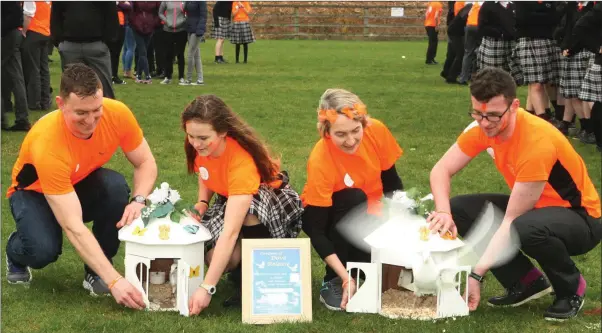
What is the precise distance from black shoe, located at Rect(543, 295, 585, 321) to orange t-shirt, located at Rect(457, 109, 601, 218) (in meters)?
0.43

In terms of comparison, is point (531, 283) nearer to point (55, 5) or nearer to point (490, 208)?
point (490, 208)

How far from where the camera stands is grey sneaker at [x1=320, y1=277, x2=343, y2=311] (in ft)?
14.6

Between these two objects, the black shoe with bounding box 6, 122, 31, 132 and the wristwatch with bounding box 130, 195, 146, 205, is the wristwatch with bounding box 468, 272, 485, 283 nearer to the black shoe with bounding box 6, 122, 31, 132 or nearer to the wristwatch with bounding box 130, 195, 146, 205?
the wristwatch with bounding box 130, 195, 146, 205

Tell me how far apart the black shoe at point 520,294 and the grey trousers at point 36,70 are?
741 cm

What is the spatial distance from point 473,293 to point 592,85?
4902 millimetres

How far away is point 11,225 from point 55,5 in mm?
4074

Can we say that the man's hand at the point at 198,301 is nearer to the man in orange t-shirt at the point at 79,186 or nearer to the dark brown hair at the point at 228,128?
the man in orange t-shirt at the point at 79,186

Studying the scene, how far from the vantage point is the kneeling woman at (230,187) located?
425 centimetres

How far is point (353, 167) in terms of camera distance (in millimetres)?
4590

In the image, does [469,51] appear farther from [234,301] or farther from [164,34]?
[234,301]

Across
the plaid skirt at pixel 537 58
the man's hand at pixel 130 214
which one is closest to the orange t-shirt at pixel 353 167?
the man's hand at pixel 130 214

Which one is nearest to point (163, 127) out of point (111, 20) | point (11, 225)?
point (111, 20)

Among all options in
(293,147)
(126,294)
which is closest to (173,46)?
(293,147)

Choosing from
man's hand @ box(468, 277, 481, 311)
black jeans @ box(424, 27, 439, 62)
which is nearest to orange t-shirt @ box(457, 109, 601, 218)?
man's hand @ box(468, 277, 481, 311)
